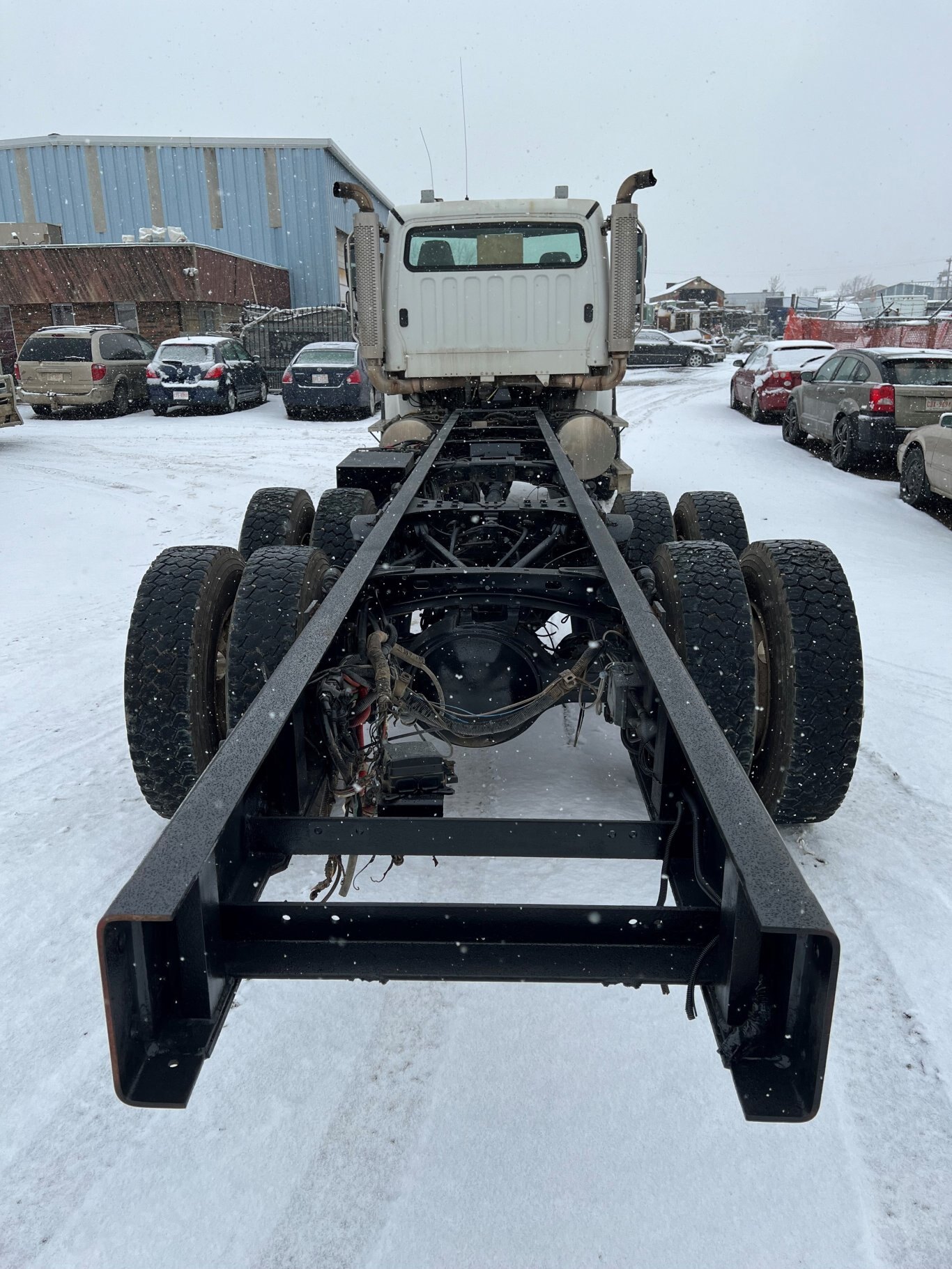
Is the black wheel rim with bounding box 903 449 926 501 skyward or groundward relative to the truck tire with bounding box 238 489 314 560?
groundward

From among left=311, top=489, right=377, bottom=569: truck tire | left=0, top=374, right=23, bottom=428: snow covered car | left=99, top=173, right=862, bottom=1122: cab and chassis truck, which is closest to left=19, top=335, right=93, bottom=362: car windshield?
left=0, top=374, right=23, bottom=428: snow covered car

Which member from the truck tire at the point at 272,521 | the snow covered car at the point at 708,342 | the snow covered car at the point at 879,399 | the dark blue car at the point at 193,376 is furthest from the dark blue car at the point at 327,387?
the snow covered car at the point at 708,342

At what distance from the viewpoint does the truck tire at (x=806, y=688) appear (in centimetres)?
280

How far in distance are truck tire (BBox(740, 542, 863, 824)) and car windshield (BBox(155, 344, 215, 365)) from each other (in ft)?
51.7

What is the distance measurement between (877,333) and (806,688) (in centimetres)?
2557

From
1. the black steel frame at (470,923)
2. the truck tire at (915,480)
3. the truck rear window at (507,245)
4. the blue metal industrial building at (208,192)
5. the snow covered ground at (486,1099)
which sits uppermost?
the blue metal industrial building at (208,192)

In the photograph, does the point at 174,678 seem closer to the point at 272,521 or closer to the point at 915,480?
the point at 272,521

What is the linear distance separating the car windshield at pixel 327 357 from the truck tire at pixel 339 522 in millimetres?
12262

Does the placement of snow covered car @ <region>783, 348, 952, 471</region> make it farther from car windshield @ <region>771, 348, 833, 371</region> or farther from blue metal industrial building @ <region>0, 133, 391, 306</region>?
blue metal industrial building @ <region>0, 133, 391, 306</region>

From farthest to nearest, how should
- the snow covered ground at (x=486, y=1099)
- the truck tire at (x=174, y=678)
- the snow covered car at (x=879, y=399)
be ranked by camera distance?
1. the snow covered car at (x=879, y=399)
2. the truck tire at (x=174, y=678)
3. the snow covered ground at (x=486, y=1099)

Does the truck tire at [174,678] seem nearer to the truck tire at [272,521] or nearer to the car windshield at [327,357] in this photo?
the truck tire at [272,521]

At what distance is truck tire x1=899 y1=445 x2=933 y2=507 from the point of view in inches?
354

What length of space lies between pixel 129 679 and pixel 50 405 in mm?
15809

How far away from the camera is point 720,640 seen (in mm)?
2783
